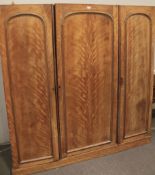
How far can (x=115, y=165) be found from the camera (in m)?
2.25

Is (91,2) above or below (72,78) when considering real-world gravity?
above

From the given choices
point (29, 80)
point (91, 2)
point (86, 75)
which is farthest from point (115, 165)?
point (91, 2)

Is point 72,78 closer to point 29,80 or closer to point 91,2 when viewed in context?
point 29,80

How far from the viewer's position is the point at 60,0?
8.20 ft

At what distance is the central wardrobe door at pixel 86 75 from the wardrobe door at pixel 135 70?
4.0 inches

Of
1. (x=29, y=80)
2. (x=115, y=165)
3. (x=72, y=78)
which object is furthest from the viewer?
(x=115, y=165)

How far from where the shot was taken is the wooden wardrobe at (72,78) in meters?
1.87

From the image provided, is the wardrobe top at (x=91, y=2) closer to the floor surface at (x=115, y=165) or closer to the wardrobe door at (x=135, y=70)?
the wardrobe door at (x=135, y=70)

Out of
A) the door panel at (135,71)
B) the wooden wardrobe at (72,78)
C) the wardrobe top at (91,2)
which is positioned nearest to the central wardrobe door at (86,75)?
the wooden wardrobe at (72,78)

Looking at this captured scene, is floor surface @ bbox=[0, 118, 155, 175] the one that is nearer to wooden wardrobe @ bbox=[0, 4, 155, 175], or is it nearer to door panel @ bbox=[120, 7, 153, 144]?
wooden wardrobe @ bbox=[0, 4, 155, 175]

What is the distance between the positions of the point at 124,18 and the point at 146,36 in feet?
1.09

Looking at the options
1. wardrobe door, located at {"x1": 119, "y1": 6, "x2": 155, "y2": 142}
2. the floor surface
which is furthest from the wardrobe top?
the floor surface

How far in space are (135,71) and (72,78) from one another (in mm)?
729

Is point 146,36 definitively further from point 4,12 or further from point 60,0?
point 4,12
